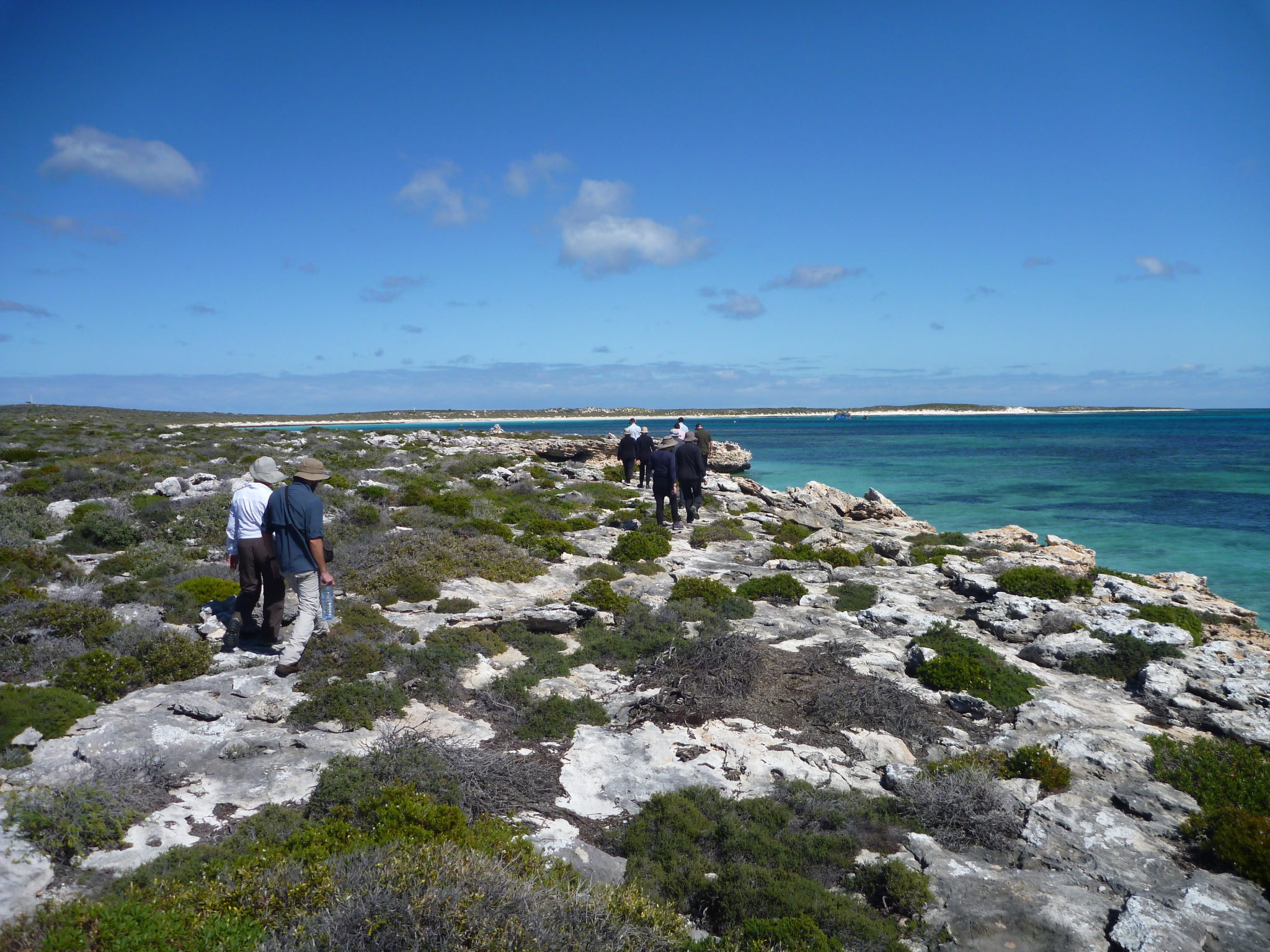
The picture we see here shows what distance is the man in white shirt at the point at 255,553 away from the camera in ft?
27.5

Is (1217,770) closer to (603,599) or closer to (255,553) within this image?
(603,599)

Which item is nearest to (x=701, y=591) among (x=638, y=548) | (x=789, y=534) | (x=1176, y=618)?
(x=638, y=548)

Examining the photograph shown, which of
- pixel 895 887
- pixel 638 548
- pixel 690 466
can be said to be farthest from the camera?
pixel 690 466

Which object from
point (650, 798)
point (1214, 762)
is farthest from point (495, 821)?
point (1214, 762)

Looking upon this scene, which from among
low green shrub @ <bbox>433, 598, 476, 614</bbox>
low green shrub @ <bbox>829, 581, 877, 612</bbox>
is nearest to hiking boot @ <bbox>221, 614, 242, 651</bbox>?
low green shrub @ <bbox>433, 598, 476, 614</bbox>

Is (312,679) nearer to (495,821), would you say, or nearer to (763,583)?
(495,821)

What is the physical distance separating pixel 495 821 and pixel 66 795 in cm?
319

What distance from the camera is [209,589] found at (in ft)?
33.6

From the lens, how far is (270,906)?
3.99 m

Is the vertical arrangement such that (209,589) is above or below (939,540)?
above

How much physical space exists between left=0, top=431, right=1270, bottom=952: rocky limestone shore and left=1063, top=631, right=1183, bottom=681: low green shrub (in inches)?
7.2

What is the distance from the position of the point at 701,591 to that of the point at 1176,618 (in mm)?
8351

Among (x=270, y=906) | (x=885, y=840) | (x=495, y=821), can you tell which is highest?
(x=270, y=906)

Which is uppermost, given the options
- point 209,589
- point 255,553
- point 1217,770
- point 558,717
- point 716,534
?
point 255,553
